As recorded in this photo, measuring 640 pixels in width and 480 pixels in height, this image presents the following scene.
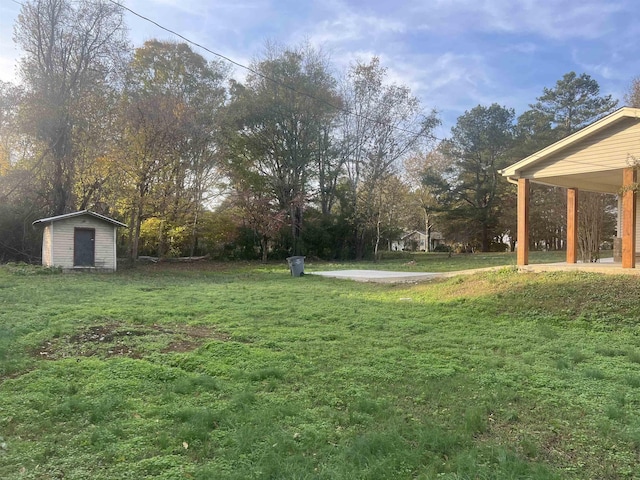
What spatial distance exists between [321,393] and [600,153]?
936cm

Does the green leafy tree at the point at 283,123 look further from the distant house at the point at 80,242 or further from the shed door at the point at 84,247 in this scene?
the shed door at the point at 84,247

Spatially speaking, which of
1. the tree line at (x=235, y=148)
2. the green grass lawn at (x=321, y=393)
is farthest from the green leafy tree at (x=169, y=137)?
the green grass lawn at (x=321, y=393)

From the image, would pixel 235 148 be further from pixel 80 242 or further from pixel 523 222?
pixel 523 222

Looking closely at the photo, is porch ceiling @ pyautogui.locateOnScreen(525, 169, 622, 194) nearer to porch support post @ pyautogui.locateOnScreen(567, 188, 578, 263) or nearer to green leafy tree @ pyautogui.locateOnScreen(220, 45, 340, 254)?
porch support post @ pyautogui.locateOnScreen(567, 188, 578, 263)

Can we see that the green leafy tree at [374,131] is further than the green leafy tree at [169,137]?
Yes

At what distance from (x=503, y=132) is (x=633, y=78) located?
40.2 feet

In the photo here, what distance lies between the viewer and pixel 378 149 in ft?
89.5

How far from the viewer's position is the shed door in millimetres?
15367

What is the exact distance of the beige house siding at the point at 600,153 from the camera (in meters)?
9.15

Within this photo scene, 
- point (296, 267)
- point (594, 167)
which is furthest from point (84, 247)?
point (594, 167)

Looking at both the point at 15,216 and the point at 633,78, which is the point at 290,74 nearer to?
the point at 15,216

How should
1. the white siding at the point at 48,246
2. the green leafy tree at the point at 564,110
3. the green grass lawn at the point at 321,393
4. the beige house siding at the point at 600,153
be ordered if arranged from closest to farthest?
the green grass lawn at the point at 321,393 → the beige house siding at the point at 600,153 → the white siding at the point at 48,246 → the green leafy tree at the point at 564,110

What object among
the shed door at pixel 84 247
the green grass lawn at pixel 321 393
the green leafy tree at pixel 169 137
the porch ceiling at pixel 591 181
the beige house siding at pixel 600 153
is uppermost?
the green leafy tree at pixel 169 137

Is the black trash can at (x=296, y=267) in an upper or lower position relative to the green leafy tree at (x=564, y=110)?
lower
